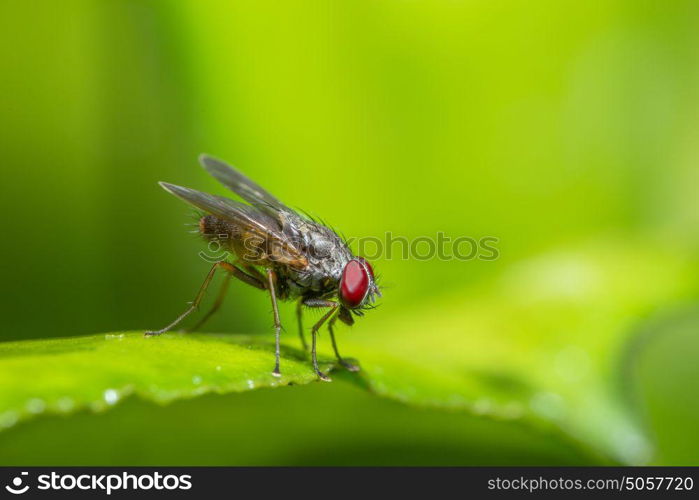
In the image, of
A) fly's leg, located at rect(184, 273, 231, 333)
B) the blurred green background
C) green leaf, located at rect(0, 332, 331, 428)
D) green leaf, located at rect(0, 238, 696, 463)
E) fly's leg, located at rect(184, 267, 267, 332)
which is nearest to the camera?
green leaf, located at rect(0, 332, 331, 428)

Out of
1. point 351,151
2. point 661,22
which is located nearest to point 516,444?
point 351,151

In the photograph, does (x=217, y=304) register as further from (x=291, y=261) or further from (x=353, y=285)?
(x=353, y=285)

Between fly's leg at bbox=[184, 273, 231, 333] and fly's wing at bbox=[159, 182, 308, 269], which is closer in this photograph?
fly's wing at bbox=[159, 182, 308, 269]

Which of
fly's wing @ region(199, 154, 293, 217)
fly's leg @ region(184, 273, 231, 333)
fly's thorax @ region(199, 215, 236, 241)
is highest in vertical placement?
fly's wing @ region(199, 154, 293, 217)

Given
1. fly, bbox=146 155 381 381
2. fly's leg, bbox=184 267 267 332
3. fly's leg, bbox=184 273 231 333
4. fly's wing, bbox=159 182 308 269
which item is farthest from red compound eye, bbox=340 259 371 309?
fly's leg, bbox=184 273 231 333

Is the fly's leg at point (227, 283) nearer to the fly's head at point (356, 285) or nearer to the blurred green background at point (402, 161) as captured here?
the blurred green background at point (402, 161)

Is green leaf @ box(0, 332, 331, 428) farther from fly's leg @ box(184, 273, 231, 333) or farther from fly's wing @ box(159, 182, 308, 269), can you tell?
fly's leg @ box(184, 273, 231, 333)

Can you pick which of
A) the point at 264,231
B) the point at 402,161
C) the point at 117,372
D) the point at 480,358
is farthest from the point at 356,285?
the point at 117,372
